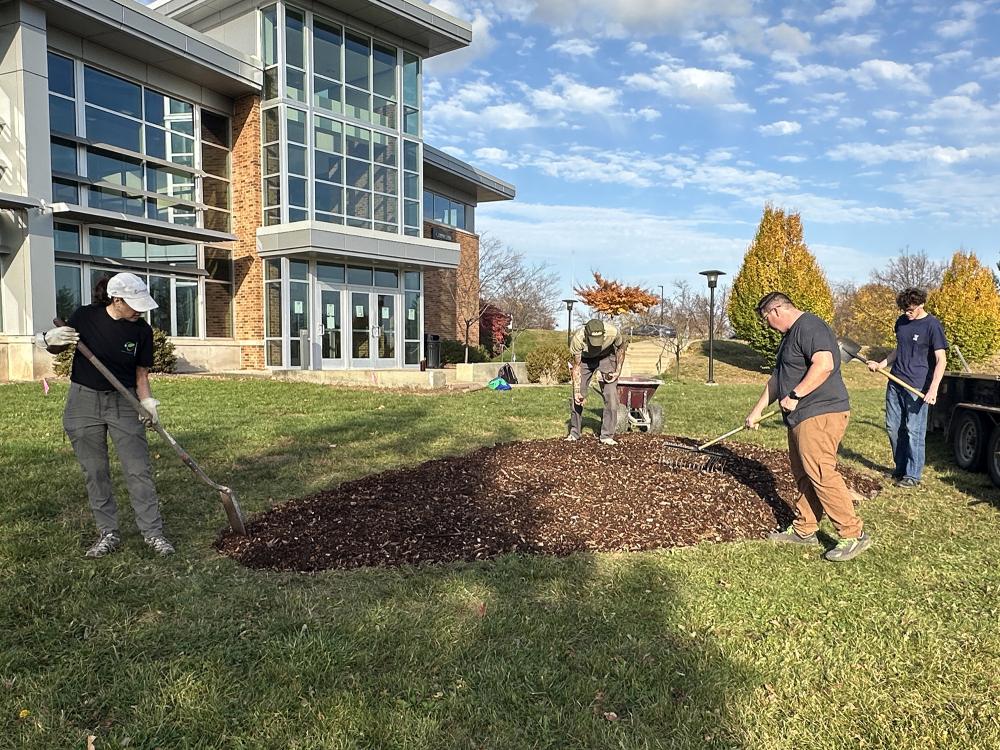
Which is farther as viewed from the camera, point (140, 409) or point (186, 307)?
point (186, 307)

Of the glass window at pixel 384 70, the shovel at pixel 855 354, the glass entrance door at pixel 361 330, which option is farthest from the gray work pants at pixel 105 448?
the glass window at pixel 384 70

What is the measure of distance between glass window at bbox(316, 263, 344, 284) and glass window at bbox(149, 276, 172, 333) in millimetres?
3789

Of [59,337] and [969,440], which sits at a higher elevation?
[59,337]

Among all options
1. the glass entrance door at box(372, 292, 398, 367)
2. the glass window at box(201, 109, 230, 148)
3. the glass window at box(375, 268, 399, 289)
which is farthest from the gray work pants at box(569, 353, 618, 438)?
the glass window at box(201, 109, 230, 148)

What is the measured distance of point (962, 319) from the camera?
71.7 feet

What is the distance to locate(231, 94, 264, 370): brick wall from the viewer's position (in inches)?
743

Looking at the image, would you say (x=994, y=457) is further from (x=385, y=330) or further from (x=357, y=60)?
(x=357, y=60)

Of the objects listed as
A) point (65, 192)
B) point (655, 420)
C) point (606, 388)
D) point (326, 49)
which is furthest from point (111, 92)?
point (655, 420)

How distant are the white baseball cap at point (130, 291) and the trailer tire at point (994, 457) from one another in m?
7.46

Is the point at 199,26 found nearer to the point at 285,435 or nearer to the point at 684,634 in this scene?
the point at 285,435

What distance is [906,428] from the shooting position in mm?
6840

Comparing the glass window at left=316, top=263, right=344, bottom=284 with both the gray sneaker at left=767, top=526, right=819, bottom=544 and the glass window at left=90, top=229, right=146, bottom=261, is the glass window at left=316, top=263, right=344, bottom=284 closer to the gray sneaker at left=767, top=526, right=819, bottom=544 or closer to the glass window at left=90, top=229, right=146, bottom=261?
the glass window at left=90, top=229, right=146, bottom=261

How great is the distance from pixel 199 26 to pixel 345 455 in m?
17.7

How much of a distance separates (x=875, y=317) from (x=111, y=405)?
98.0 feet
